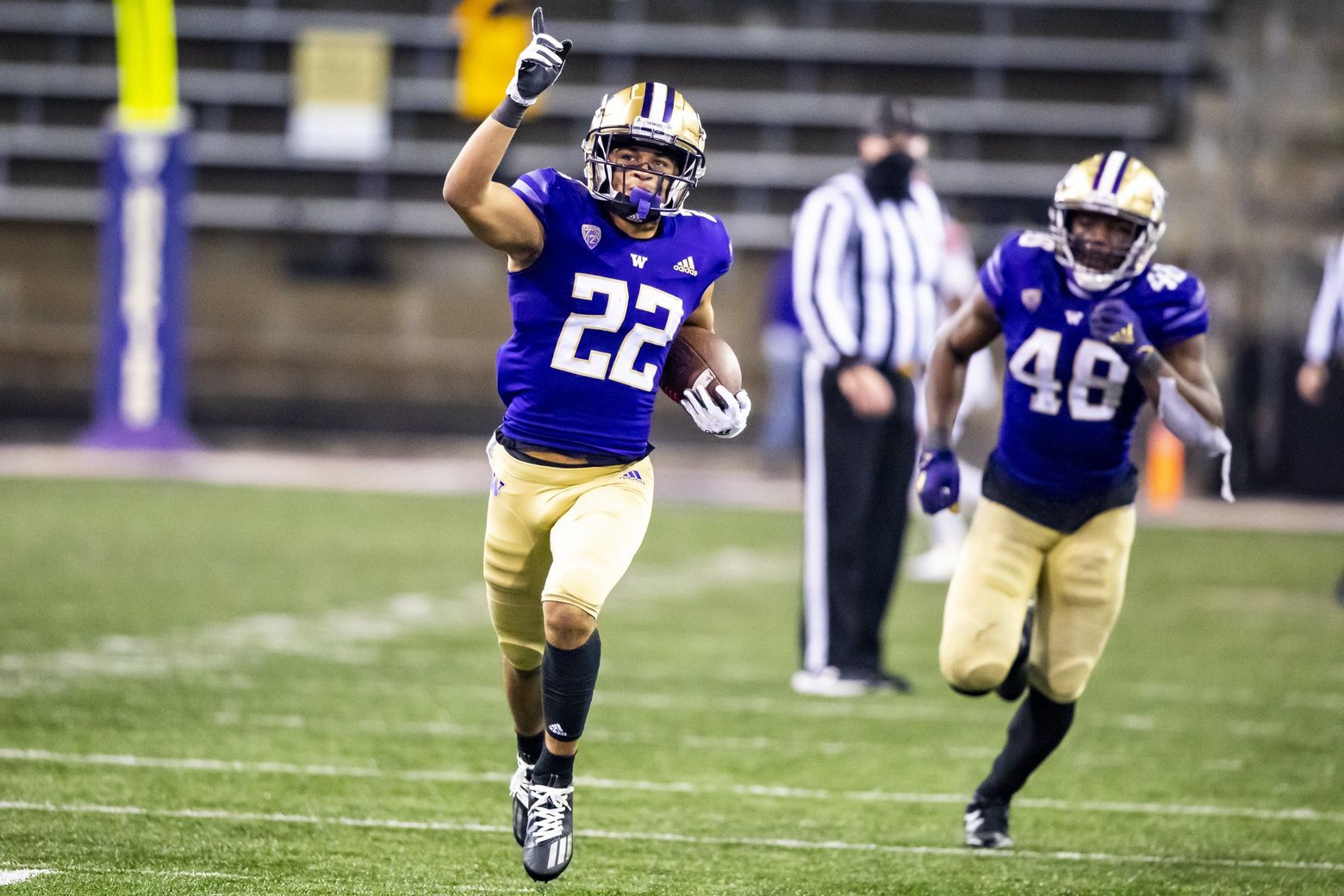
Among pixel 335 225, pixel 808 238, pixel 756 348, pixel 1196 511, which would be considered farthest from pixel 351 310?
pixel 808 238

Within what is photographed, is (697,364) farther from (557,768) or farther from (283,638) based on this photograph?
(283,638)

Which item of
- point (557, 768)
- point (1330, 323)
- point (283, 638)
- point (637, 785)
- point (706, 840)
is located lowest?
point (283, 638)

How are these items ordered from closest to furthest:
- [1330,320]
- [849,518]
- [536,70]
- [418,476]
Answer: [536,70], [849,518], [1330,320], [418,476]

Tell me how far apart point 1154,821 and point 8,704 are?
10.6 ft

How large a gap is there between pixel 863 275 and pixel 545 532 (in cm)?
268

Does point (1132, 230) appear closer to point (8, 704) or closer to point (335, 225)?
point (8, 704)

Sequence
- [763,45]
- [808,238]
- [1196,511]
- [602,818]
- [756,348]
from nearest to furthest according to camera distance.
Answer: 1. [602,818]
2. [808,238]
3. [1196,511]
4. [756,348]
5. [763,45]

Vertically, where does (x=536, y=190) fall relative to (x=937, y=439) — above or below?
above

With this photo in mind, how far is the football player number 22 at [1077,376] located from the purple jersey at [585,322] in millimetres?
832

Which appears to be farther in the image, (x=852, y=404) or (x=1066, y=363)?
(x=852, y=404)

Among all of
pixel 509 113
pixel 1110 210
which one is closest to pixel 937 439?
pixel 1110 210

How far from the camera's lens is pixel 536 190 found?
159 inches

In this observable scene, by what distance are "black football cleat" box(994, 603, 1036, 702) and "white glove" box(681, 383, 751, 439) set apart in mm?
859

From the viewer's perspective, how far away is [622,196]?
13.4 ft
